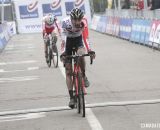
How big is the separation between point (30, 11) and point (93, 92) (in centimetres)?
3864

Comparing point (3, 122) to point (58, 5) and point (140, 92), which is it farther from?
point (58, 5)

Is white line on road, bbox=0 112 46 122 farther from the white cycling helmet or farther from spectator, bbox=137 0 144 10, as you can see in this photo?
spectator, bbox=137 0 144 10

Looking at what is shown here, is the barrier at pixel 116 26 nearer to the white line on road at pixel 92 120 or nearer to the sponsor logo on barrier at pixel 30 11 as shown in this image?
the sponsor logo on barrier at pixel 30 11

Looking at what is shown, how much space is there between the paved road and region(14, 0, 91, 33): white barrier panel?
27.9 m

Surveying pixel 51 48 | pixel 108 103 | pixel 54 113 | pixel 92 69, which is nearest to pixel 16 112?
pixel 54 113

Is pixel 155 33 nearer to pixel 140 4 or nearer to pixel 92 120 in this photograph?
pixel 140 4

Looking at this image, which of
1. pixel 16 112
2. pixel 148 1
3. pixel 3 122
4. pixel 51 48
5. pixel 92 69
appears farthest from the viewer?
pixel 148 1

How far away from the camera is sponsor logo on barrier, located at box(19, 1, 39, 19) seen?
50450 millimetres

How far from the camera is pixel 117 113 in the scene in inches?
384

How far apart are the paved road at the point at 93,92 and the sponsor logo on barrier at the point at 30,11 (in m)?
28.2

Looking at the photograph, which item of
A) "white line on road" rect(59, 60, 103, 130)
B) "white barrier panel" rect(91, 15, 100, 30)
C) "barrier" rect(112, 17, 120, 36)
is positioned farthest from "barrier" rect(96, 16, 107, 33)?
"white line on road" rect(59, 60, 103, 130)

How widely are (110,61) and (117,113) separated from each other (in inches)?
405

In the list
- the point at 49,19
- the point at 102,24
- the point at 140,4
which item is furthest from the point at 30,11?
the point at 49,19

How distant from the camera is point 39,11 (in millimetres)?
50469
